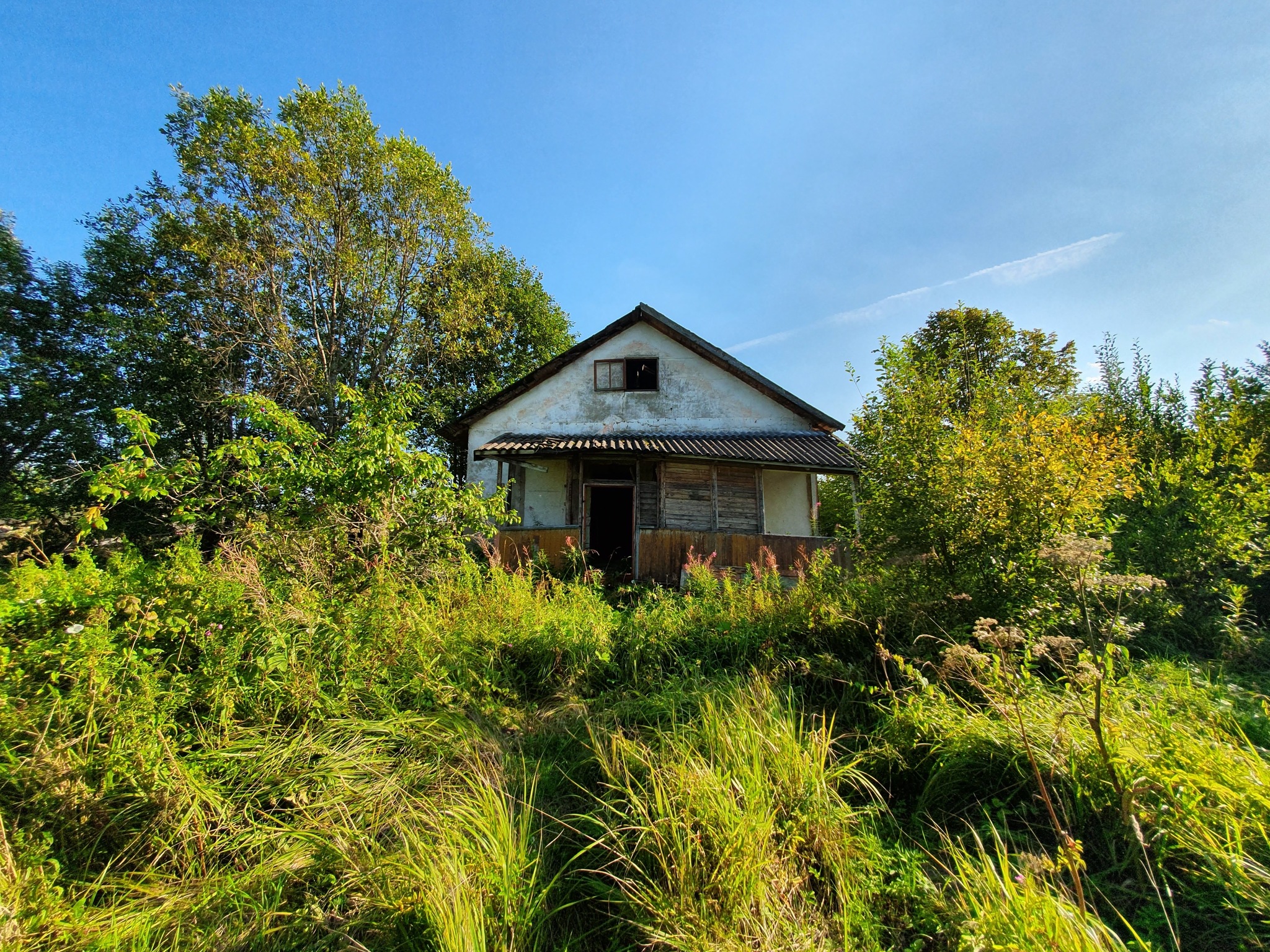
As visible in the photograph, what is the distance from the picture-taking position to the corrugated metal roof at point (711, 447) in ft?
37.2

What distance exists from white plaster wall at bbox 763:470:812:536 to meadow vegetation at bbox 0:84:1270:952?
764 cm

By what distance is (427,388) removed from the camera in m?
17.8

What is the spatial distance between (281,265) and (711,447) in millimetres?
13492

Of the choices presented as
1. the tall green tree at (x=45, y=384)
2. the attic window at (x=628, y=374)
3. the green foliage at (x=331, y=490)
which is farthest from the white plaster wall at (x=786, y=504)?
the tall green tree at (x=45, y=384)

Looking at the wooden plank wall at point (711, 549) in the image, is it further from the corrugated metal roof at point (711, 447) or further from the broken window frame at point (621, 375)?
the broken window frame at point (621, 375)

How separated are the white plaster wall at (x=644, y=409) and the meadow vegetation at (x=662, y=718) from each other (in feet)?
27.2

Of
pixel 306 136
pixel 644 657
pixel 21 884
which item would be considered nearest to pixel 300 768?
pixel 21 884

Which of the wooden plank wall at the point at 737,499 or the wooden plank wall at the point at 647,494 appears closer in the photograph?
the wooden plank wall at the point at 737,499

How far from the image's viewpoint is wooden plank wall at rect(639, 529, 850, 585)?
32.1 feet

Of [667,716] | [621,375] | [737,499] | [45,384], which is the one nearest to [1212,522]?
[667,716]

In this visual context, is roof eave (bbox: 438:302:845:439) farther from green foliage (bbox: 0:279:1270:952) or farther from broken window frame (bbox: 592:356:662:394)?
green foliage (bbox: 0:279:1270:952)

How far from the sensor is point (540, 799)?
10.2 ft

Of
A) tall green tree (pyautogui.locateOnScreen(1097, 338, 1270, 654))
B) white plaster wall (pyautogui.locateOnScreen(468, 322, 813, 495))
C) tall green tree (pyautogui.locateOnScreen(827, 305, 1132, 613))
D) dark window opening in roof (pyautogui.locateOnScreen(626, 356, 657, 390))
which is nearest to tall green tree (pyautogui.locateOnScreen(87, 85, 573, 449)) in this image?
white plaster wall (pyautogui.locateOnScreen(468, 322, 813, 495))

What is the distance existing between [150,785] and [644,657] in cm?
357
